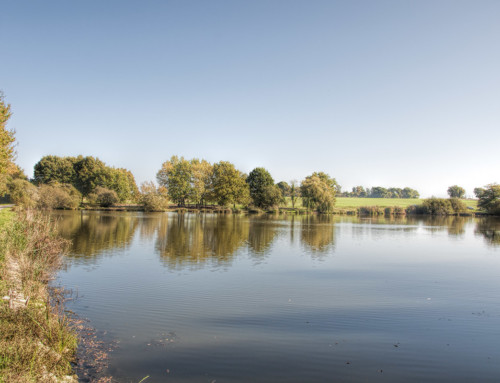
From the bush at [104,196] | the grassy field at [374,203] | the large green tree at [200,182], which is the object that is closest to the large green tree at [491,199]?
the grassy field at [374,203]

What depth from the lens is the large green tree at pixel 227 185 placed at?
273ft

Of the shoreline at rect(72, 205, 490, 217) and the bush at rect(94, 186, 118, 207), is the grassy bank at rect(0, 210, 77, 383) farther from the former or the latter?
the bush at rect(94, 186, 118, 207)

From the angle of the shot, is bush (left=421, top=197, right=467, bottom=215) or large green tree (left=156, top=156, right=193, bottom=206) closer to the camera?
large green tree (left=156, top=156, right=193, bottom=206)

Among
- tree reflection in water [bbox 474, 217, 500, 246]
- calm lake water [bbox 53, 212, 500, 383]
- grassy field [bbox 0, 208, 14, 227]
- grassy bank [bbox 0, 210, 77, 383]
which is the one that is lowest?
calm lake water [bbox 53, 212, 500, 383]

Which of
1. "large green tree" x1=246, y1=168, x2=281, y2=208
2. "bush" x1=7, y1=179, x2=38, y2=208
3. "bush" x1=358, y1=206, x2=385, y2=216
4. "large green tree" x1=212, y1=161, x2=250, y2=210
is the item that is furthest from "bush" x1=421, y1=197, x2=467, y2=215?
"bush" x1=7, y1=179, x2=38, y2=208

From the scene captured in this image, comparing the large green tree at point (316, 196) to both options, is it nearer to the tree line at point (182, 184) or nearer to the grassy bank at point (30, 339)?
the tree line at point (182, 184)

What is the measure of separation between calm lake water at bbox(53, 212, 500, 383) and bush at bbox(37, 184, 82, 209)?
49332 mm

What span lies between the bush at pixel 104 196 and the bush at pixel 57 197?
5.52m

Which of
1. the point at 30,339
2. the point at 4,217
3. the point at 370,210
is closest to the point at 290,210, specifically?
the point at 370,210

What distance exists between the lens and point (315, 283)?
50.0ft

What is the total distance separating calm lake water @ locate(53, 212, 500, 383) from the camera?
7.39 meters

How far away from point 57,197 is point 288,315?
6847cm

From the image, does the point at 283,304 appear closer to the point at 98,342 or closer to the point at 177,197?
the point at 98,342

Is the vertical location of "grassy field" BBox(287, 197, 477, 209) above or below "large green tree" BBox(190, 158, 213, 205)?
below
